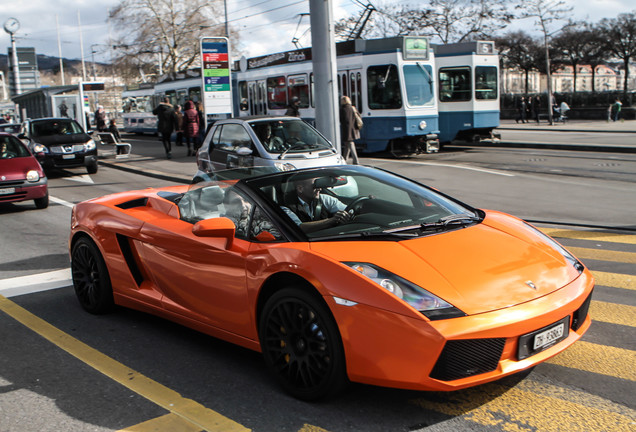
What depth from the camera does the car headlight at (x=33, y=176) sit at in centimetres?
1196

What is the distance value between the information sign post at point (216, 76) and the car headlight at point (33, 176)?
7073 mm

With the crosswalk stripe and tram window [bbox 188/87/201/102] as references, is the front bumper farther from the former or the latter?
tram window [bbox 188/87/201/102]

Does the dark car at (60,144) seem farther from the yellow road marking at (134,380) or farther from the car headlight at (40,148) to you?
the yellow road marking at (134,380)

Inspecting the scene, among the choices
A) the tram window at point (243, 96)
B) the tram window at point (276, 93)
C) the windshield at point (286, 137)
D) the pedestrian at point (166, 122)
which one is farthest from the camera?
the tram window at point (243, 96)

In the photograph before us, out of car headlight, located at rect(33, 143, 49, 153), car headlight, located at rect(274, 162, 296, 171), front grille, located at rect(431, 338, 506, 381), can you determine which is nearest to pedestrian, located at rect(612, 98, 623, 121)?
car headlight, located at rect(33, 143, 49, 153)

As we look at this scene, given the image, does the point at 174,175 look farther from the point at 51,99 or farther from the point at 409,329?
the point at 51,99

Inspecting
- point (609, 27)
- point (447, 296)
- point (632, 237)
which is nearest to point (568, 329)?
point (447, 296)

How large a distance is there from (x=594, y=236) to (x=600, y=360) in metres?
4.57

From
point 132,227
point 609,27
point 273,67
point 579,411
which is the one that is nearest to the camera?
point 579,411

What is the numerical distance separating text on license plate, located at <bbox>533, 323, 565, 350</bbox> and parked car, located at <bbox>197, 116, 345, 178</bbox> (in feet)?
27.3

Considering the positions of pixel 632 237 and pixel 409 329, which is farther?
pixel 632 237

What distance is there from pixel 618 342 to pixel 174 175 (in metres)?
13.6

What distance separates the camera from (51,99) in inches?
1275

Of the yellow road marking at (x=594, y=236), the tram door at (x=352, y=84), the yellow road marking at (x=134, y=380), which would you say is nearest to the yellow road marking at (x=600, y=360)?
the yellow road marking at (x=134, y=380)
